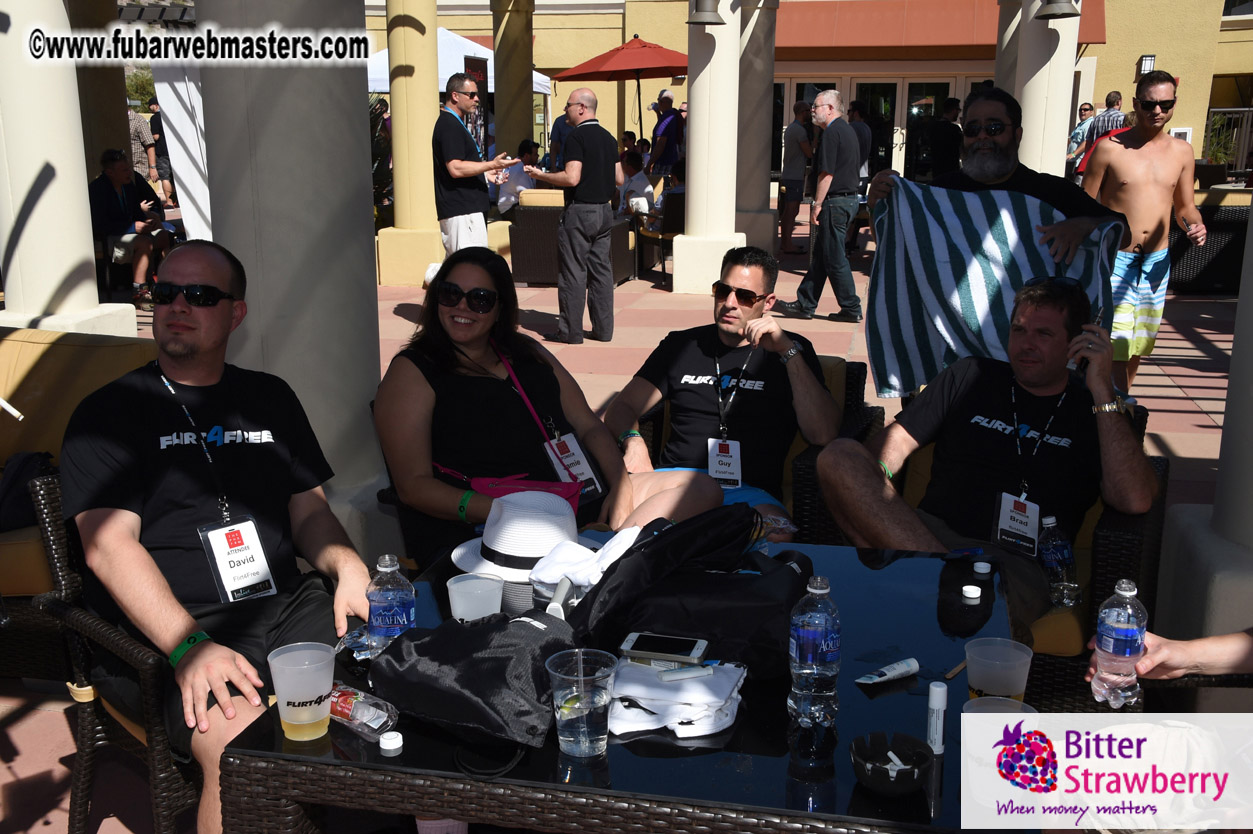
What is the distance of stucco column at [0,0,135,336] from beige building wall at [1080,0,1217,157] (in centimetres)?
2353

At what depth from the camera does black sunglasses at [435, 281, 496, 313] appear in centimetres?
355

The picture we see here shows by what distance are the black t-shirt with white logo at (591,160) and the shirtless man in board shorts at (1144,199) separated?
142 inches

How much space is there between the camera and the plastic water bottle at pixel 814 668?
6.86 ft

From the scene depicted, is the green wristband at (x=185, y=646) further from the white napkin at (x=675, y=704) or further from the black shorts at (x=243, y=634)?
the white napkin at (x=675, y=704)

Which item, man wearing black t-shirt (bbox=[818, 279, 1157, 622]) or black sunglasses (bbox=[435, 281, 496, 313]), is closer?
man wearing black t-shirt (bbox=[818, 279, 1157, 622])

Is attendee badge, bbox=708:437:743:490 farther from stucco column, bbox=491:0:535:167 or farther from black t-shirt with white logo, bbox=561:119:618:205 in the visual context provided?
stucco column, bbox=491:0:535:167

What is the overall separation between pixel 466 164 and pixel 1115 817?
23.7 feet

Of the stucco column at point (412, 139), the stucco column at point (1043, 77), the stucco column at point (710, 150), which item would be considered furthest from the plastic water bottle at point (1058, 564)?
the stucco column at point (412, 139)

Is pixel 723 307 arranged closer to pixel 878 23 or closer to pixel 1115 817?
pixel 1115 817

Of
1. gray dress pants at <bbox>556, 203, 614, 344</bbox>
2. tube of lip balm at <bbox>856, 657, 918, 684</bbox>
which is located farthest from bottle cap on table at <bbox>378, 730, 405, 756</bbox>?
gray dress pants at <bbox>556, 203, 614, 344</bbox>

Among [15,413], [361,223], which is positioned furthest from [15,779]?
[361,223]

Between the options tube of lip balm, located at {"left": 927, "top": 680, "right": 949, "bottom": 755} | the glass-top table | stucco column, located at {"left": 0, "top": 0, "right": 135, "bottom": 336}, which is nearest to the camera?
the glass-top table

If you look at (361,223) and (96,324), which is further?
(96,324)

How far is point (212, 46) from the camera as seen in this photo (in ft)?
12.2
